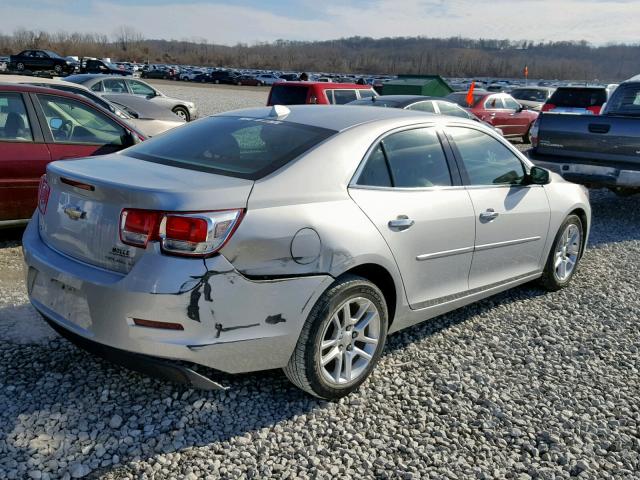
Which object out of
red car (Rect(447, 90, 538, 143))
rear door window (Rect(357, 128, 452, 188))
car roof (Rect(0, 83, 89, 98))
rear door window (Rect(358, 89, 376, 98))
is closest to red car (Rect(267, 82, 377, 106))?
rear door window (Rect(358, 89, 376, 98))

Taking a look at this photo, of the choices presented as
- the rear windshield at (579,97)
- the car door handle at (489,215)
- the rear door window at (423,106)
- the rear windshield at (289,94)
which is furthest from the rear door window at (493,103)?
the car door handle at (489,215)

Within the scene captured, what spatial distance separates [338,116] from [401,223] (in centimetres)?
85

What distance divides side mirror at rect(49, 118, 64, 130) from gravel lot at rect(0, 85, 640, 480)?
7.02 ft

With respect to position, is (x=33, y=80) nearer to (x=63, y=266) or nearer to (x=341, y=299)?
(x=63, y=266)

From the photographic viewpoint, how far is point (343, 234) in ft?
10.2

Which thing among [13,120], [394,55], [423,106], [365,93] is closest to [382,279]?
[13,120]

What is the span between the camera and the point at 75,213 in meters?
2.98

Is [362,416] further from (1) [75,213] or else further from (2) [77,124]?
(2) [77,124]

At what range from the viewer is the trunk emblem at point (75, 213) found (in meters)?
2.94

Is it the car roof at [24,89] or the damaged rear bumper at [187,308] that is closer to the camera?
the damaged rear bumper at [187,308]

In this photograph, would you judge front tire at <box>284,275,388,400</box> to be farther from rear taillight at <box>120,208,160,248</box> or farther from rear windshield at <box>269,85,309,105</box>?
rear windshield at <box>269,85,309,105</box>

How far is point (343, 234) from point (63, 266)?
1.40 metres

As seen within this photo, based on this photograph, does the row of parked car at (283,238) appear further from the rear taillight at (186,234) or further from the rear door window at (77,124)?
the rear door window at (77,124)

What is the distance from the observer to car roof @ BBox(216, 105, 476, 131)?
3650 mm
